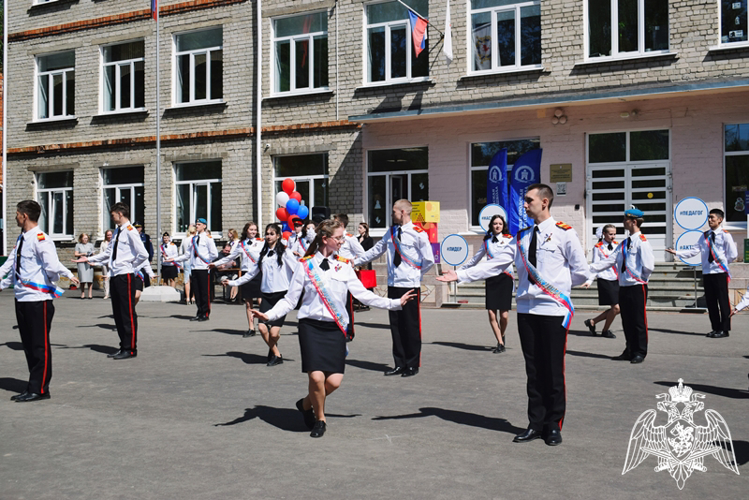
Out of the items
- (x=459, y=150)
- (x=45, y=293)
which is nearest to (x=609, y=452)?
(x=45, y=293)

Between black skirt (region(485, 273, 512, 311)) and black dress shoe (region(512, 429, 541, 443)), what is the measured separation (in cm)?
529

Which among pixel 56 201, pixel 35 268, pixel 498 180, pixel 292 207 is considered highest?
pixel 498 180

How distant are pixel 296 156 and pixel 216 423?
16465 millimetres

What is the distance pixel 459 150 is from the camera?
67.8 feet

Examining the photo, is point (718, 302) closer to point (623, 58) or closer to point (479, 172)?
point (623, 58)

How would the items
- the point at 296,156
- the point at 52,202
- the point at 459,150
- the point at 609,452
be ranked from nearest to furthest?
the point at 609,452 → the point at 459,150 → the point at 296,156 → the point at 52,202

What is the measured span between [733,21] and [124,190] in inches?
699

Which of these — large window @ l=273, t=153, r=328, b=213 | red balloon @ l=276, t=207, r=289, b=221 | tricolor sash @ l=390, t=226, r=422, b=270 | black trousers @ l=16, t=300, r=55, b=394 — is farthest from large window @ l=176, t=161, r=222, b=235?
black trousers @ l=16, t=300, r=55, b=394

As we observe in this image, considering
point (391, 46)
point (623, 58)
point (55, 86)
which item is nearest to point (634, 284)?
point (623, 58)

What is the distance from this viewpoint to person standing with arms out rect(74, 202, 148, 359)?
11125 mm

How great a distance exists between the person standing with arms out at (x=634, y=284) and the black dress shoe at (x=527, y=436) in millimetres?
4306

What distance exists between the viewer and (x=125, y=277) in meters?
11.2

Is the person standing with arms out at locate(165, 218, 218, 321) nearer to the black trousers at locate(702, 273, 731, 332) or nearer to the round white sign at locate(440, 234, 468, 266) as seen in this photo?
the round white sign at locate(440, 234, 468, 266)

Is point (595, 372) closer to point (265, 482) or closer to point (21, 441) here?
point (265, 482)
